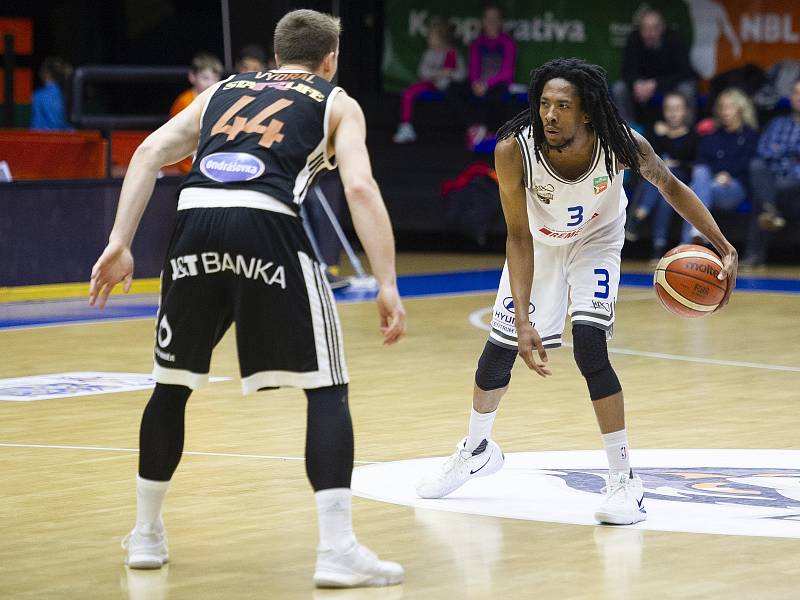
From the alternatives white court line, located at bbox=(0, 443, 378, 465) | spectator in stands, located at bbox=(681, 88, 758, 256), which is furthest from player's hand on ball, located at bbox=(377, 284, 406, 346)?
spectator in stands, located at bbox=(681, 88, 758, 256)

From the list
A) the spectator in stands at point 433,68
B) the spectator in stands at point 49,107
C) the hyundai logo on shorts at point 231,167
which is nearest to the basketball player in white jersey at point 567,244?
the hyundai logo on shorts at point 231,167

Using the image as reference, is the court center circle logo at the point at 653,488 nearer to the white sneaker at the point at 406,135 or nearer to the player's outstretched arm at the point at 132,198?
the player's outstretched arm at the point at 132,198

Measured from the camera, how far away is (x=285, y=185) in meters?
4.75

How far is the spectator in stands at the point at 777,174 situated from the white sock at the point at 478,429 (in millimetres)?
10698

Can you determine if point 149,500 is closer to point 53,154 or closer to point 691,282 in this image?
point 691,282

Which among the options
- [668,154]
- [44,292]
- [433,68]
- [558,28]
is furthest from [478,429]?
[558,28]

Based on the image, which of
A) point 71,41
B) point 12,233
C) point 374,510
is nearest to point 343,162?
point 374,510

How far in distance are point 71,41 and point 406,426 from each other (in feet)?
52.5

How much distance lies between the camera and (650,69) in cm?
1761

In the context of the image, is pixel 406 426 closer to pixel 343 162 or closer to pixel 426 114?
pixel 343 162

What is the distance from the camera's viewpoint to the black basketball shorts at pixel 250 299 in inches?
184

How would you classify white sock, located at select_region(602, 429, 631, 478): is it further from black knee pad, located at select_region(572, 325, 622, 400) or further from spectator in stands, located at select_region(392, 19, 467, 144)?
spectator in stands, located at select_region(392, 19, 467, 144)

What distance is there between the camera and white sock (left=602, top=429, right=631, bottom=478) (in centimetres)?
563

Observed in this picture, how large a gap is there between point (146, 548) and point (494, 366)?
5.63ft
